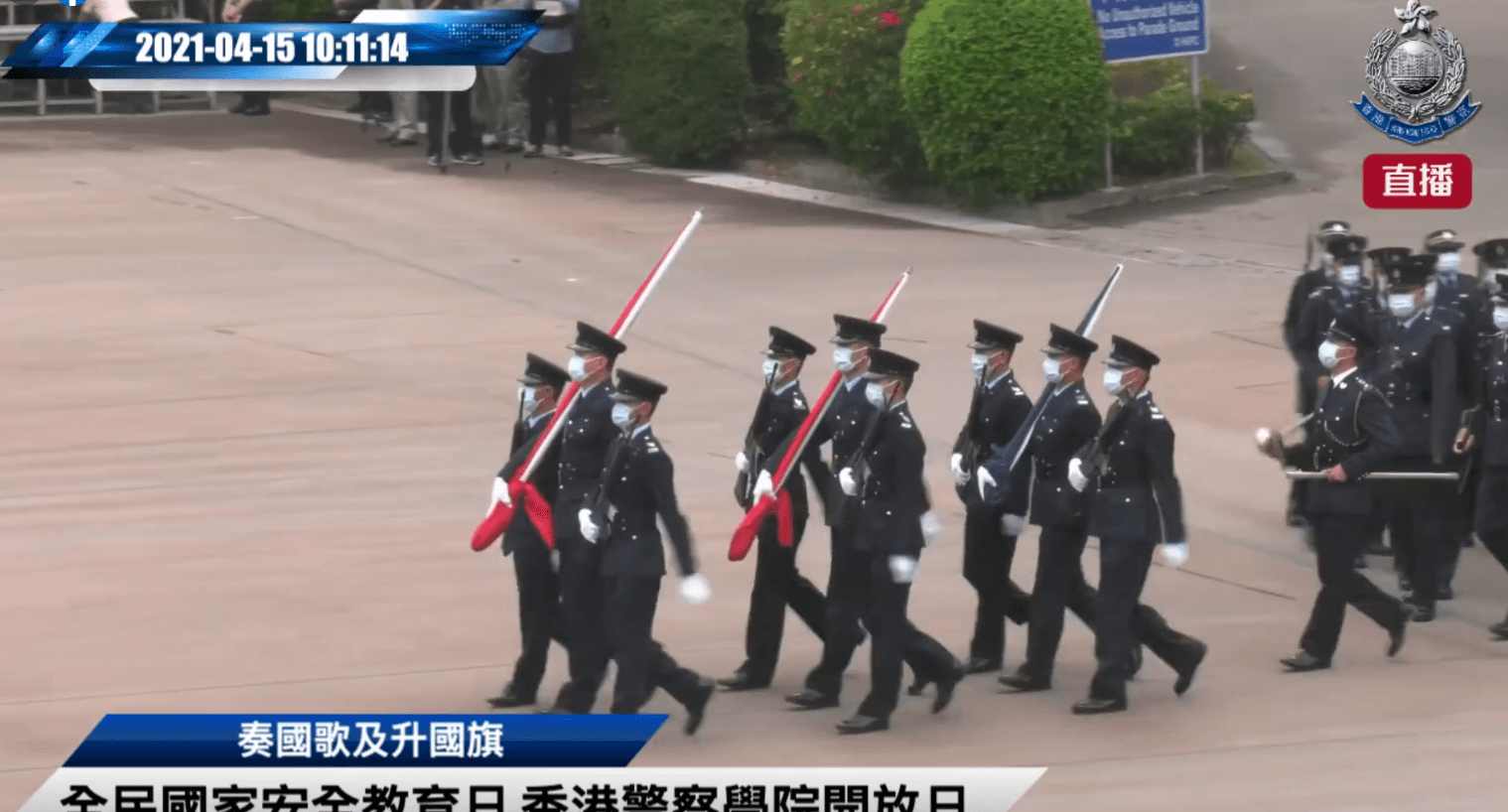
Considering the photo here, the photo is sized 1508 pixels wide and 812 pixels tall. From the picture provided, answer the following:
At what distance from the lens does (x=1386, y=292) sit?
482 inches

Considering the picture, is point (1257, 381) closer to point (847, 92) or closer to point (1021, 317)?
point (1021, 317)

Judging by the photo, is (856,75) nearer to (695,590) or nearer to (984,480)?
(984,480)

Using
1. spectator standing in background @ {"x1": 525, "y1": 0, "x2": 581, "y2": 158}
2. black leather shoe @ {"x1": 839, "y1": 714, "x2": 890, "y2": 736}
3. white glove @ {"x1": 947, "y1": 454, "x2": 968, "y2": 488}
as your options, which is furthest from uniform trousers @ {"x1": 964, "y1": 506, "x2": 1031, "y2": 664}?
spectator standing in background @ {"x1": 525, "y1": 0, "x2": 581, "y2": 158}

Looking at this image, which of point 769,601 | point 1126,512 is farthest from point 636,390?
point 1126,512

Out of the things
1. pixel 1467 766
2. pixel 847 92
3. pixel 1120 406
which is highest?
pixel 847 92

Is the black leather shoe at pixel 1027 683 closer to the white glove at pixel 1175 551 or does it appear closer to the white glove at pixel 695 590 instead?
the white glove at pixel 1175 551

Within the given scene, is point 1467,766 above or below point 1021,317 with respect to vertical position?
below

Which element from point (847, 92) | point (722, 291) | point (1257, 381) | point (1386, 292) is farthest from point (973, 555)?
point (847, 92)

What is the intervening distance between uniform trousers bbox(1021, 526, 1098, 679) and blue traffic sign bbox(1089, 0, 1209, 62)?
1235 cm

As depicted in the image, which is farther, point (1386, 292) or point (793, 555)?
point (1386, 292)

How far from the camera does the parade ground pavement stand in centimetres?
1000

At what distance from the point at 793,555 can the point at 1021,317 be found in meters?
7.91

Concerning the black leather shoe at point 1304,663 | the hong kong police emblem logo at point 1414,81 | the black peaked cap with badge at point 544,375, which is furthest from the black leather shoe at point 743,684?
the hong kong police emblem logo at point 1414,81

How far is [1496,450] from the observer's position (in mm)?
11391
